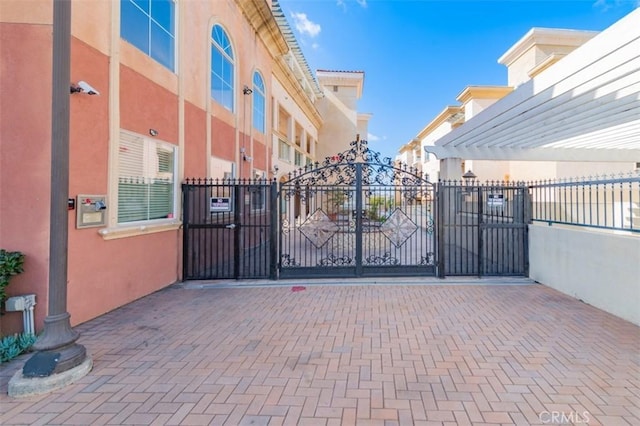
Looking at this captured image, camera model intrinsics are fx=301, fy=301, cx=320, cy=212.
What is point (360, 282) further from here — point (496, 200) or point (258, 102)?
point (258, 102)

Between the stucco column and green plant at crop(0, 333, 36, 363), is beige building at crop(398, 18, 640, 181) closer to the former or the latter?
the stucco column

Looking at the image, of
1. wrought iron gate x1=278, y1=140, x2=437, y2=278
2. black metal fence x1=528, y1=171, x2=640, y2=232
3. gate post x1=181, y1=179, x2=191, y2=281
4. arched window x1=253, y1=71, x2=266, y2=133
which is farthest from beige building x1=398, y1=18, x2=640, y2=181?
gate post x1=181, y1=179, x2=191, y2=281

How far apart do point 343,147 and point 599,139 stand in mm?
19199

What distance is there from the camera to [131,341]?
13.1 ft

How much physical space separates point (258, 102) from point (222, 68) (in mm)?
3088

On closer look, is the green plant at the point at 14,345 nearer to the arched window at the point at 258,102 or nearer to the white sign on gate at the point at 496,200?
the white sign on gate at the point at 496,200

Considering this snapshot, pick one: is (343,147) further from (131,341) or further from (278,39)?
(131,341)

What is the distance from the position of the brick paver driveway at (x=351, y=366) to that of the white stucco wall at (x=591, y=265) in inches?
12.8

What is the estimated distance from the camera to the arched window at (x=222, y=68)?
835 centimetres

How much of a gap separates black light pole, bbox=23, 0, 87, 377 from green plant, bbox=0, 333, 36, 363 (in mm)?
897

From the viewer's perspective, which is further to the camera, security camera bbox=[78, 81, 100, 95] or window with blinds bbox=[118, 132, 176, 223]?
window with blinds bbox=[118, 132, 176, 223]

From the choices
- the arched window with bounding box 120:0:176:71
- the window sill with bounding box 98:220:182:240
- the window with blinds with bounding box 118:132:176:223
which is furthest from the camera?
the arched window with bounding box 120:0:176:71

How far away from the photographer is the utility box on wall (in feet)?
14.4

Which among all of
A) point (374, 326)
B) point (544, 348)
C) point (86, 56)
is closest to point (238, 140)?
point (86, 56)
